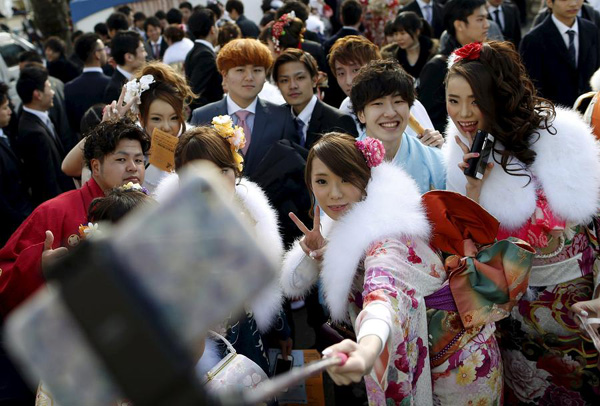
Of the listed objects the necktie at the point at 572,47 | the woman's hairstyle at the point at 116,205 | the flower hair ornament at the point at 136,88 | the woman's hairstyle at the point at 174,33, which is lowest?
the woman's hairstyle at the point at 174,33

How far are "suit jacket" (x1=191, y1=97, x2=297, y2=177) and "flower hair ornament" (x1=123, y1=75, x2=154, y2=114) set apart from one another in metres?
0.65

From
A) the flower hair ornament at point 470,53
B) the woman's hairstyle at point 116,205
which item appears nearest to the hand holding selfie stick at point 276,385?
the woman's hairstyle at point 116,205

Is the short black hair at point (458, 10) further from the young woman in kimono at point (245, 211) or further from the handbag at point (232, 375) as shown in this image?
the handbag at point (232, 375)

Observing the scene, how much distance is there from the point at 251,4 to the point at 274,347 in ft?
28.6

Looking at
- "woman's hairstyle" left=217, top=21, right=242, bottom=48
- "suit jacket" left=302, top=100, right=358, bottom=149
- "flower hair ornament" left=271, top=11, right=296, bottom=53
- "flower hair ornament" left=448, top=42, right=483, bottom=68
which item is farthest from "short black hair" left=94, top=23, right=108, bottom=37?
"flower hair ornament" left=448, top=42, right=483, bottom=68

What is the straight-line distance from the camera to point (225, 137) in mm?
3025

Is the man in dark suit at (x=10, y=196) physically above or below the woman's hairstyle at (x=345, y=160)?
below

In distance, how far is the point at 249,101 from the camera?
4203 mm

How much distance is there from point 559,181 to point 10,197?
4244 millimetres

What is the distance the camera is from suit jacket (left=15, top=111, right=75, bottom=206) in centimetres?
514

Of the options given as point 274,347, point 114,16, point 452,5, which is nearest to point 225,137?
point 274,347

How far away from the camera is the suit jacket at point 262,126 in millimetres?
3974

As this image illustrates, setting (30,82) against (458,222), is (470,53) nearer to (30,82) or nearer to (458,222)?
(458,222)

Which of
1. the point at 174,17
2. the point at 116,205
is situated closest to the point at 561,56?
the point at 116,205
